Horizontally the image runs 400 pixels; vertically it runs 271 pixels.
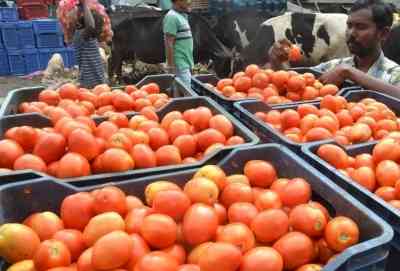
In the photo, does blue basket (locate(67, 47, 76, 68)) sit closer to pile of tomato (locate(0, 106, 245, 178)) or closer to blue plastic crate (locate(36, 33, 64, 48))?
blue plastic crate (locate(36, 33, 64, 48))

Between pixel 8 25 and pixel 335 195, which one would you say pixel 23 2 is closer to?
pixel 8 25

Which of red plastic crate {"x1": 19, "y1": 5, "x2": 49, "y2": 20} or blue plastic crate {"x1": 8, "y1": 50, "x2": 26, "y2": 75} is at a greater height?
red plastic crate {"x1": 19, "y1": 5, "x2": 49, "y2": 20}

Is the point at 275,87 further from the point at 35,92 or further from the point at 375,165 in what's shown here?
the point at 35,92

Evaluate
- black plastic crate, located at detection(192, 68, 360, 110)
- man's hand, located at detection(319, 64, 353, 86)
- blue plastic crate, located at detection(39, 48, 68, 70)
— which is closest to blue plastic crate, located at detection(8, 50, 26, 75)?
blue plastic crate, located at detection(39, 48, 68, 70)

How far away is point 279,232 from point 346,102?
1603 millimetres

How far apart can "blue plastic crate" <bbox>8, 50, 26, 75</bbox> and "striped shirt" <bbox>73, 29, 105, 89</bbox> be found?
5.86 m

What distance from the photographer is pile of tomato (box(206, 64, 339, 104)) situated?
296 centimetres

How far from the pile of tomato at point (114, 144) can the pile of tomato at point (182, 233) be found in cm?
30

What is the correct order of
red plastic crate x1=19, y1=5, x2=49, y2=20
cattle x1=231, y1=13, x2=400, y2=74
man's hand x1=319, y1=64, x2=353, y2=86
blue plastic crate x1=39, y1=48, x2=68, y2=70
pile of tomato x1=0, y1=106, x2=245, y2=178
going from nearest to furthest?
1. pile of tomato x1=0, y1=106, x2=245, y2=178
2. man's hand x1=319, y1=64, x2=353, y2=86
3. cattle x1=231, y1=13, x2=400, y2=74
4. blue plastic crate x1=39, y1=48, x2=68, y2=70
5. red plastic crate x1=19, y1=5, x2=49, y2=20

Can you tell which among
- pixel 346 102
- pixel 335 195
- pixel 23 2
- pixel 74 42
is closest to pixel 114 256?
pixel 335 195

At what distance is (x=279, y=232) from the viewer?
1384 millimetres

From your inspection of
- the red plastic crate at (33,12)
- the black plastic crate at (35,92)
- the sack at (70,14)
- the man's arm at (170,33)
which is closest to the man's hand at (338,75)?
the black plastic crate at (35,92)

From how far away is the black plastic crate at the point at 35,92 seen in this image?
106 inches

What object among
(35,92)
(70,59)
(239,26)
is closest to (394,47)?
(35,92)
